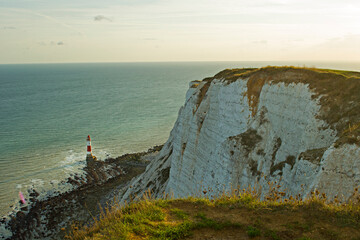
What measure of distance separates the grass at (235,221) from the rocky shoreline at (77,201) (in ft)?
57.9

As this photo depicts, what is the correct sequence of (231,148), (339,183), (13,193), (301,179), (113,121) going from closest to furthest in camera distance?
(339,183) < (301,179) < (231,148) < (13,193) < (113,121)

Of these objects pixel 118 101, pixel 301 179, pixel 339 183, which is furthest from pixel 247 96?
pixel 118 101

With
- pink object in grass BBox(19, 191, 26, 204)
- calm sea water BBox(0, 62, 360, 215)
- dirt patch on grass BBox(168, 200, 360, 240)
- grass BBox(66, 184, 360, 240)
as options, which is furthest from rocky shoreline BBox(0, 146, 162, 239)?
dirt patch on grass BBox(168, 200, 360, 240)

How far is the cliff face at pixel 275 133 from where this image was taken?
11670mm

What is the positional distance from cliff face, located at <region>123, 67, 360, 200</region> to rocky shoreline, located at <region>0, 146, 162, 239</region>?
11.3 meters

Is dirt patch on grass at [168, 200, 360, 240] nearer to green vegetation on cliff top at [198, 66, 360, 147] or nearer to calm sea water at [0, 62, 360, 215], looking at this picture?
green vegetation on cliff top at [198, 66, 360, 147]

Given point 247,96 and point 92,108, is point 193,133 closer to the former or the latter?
point 247,96

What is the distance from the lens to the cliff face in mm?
11670

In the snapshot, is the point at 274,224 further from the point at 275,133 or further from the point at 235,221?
the point at 275,133

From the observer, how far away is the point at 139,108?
94.3 meters

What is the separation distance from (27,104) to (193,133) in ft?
302

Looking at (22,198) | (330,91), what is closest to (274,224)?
(330,91)

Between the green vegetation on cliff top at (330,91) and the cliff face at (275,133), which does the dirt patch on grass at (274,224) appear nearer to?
the cliff face at (275,133)

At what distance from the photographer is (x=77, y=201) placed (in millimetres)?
37906
